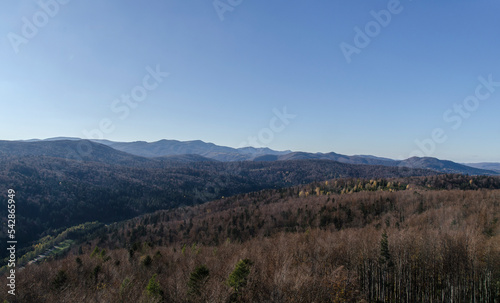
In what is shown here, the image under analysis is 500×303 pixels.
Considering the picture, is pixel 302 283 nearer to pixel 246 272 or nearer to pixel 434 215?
pixel 246 272

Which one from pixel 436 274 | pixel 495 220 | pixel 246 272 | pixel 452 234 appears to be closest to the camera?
pixel 246 272

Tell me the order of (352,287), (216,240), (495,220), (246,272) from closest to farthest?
(246,272)
(352,287)
(495,220)
(216,240)

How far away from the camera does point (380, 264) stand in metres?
47.8

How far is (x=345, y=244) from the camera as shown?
56656 millimetres

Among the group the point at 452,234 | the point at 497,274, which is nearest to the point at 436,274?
the point at 497,274

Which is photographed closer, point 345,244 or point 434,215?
point 345,244

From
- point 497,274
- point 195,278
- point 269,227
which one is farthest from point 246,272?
point 269,227

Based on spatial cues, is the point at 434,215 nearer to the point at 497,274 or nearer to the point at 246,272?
the point at 497,274

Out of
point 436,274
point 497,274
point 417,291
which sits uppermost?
point 497,274

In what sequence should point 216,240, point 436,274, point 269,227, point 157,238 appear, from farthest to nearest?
point 157,238 < point 269,227 < point 216,240 < point 436,274

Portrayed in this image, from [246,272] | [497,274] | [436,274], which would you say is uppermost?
[246,272]

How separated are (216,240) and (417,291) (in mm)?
93282

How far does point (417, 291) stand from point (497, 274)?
12805 mm

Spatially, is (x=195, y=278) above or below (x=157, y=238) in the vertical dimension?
above
